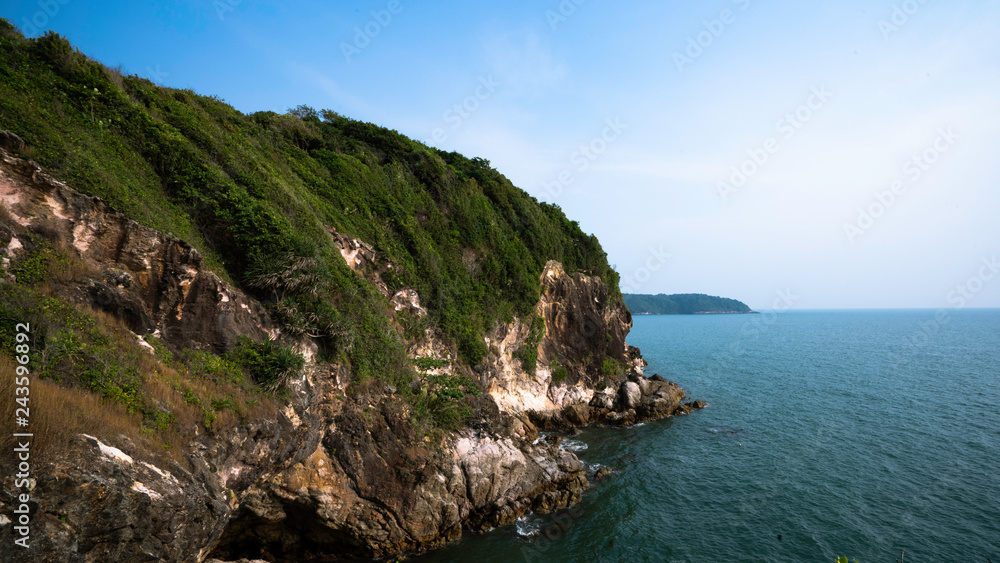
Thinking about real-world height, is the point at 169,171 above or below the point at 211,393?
above

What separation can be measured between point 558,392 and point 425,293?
48.1ft

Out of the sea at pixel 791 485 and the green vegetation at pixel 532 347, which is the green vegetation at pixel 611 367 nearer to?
the sea at pixel 791 485

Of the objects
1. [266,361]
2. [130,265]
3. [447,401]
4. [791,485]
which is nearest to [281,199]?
[130,265]

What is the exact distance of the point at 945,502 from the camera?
18.4m

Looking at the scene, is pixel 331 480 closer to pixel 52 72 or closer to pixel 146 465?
pixel 146 465

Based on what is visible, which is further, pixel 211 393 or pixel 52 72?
pixel 52 72

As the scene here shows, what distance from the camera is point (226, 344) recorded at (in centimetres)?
1255

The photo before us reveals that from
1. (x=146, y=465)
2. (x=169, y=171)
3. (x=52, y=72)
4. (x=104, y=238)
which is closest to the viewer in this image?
(x=146, y=465)

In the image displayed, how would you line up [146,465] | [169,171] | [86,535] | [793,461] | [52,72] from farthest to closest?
[793,461], [169,171], [52,72], [146,465], [86,535]

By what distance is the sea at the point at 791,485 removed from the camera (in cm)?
1595

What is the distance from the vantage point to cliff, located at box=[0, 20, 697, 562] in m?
8.24

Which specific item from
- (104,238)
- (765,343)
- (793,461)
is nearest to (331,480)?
(104,238)

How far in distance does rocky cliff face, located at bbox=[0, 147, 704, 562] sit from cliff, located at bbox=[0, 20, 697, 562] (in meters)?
0.06

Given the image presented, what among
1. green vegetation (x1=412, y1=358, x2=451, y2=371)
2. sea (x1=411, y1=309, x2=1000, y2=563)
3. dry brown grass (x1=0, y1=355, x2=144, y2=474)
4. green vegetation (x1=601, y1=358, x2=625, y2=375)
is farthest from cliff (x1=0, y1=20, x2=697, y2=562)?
green vegetation (x1=601, y1=358, x2=625, y2=375)
